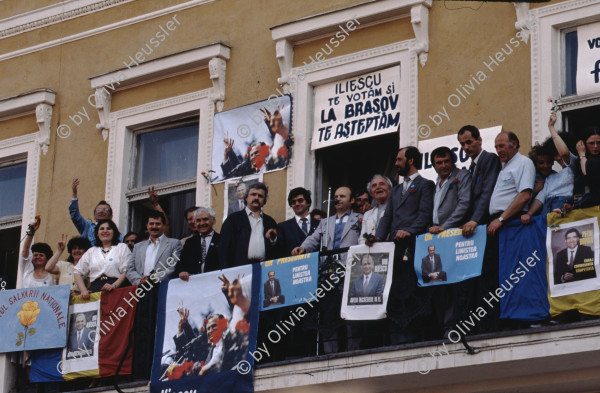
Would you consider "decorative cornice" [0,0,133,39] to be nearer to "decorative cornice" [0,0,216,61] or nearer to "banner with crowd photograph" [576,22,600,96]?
"decorative cornice" [0,0,216,61]

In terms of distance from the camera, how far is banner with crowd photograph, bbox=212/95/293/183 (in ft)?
53.8

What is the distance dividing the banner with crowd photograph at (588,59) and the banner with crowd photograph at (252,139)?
11.8 ft

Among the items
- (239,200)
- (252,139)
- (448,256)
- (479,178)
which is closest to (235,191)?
(239,200)

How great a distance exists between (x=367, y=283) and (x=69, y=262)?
453cm

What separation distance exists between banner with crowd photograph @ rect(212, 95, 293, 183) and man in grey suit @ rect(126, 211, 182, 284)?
1682mm

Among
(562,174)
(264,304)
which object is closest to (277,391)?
(264,304)

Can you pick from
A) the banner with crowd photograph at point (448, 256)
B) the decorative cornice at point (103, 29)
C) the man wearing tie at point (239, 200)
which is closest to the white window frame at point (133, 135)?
the man wearing tie at point (239, 200)

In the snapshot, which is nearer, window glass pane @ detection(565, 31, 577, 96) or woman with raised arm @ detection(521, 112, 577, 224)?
woman with raised arm @ detection(521, 112, 577, 224)

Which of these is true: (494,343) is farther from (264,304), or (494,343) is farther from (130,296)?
(130,296)

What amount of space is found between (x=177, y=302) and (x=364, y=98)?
329 cm

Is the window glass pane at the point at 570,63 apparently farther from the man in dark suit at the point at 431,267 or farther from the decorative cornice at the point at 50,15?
the decorative cornice at the point at 50,15

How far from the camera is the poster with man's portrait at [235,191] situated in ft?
53.9

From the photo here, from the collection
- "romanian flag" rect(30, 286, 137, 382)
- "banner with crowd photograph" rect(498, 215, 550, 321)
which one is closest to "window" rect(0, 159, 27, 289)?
"romanian flag" rect(30, 286, 137, 382)

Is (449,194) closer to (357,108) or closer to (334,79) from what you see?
(357,108)
